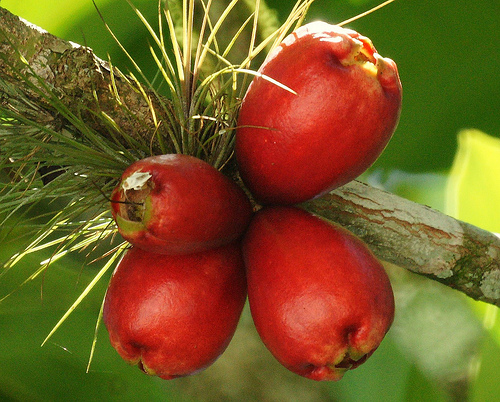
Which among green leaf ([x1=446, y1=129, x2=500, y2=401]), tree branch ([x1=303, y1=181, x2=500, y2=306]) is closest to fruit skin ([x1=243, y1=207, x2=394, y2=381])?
tree branch ([x1=303, y1=181, x2=500, y2=306])

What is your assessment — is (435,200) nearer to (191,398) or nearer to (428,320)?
(428,320)

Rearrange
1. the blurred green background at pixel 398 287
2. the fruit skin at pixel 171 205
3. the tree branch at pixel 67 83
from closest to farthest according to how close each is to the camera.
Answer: the fruit skin at pixel 171 205, the tree branch at pixel 67 83, the blurred green background at pixel 398 287

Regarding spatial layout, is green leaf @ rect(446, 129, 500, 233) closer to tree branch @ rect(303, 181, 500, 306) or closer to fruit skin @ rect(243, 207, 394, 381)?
tree branch @ rect(303, 181, 500, 306)

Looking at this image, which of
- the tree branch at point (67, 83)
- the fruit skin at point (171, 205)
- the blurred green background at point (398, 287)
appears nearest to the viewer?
the fruit skin at point (171, 205)

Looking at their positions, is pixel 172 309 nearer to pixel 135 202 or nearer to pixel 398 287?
pixel 135 202

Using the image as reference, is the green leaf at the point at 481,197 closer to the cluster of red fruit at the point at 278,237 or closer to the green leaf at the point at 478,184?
the green leaf at the point at 478,184

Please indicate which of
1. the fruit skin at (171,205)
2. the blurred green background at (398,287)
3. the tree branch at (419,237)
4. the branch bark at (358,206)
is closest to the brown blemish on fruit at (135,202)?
the fruit skin at (171,205)

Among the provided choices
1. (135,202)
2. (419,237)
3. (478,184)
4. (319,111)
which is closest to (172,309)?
(135,202)
